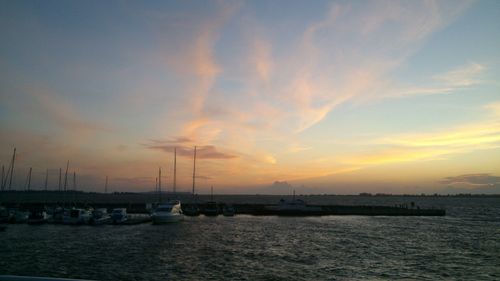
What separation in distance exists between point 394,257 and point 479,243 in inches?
756

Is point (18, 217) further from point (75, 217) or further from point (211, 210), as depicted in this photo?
point (211, 210)

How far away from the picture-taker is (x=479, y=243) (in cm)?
4694

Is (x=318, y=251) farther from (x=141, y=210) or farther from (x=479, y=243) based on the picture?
(x=141, y=210)

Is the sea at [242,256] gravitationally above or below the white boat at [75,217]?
below

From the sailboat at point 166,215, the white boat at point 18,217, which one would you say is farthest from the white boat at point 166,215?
the white boat at point 18,217

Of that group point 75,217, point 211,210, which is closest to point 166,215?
point 75,217

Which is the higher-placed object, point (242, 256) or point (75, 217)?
point (75, 217)

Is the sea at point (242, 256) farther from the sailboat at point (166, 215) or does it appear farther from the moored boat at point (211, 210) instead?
the moored boat at point (211, 210)

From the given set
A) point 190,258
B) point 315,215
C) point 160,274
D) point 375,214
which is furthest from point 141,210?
point 160,274

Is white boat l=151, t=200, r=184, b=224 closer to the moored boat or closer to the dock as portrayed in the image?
the moored boat

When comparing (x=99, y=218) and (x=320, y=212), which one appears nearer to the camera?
(x=99, y=218)

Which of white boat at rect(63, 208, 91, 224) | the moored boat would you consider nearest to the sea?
white boat at rect(63, 208, 91, 224)

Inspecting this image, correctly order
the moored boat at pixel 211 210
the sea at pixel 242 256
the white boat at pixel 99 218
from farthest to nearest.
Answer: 1. the moored boat at pixel 211 210
2. the white boat at pixel 99 218
3. the sea at pixel 242 256

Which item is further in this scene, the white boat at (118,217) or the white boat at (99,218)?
the white boat at (118,217)
